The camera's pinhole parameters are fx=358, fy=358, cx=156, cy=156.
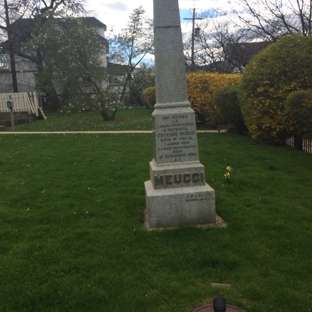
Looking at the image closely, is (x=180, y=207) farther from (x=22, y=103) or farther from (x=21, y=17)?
(x=21, y=17)

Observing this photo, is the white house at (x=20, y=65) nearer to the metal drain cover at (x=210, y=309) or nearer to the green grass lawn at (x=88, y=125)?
the green grass lawn at (x=88, y=125)

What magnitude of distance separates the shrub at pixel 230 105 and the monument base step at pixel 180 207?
310 inches

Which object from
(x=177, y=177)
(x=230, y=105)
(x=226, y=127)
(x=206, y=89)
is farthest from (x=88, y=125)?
(x=177, y=177)

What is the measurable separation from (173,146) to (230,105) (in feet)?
25.7

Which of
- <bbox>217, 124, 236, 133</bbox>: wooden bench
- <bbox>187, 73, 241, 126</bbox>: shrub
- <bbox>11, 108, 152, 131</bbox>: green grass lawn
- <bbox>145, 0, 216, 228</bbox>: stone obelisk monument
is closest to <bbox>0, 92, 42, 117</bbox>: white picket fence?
<bbox>11, 108, 152, 131</bbox>: green grass lawn

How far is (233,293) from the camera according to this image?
122 inches

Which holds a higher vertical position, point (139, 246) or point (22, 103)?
point (22, 103)

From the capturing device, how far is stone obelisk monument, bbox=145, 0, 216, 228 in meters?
4.53

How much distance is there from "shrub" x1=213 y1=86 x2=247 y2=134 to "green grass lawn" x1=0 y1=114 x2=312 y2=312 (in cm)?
481

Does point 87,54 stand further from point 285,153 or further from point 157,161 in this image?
point 157,161

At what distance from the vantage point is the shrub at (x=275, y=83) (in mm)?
9164

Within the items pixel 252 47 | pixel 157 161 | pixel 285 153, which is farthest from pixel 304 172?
pixel 252 47

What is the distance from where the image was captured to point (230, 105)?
39.4 feet

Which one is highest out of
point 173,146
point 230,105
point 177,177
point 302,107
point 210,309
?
point 230,105
